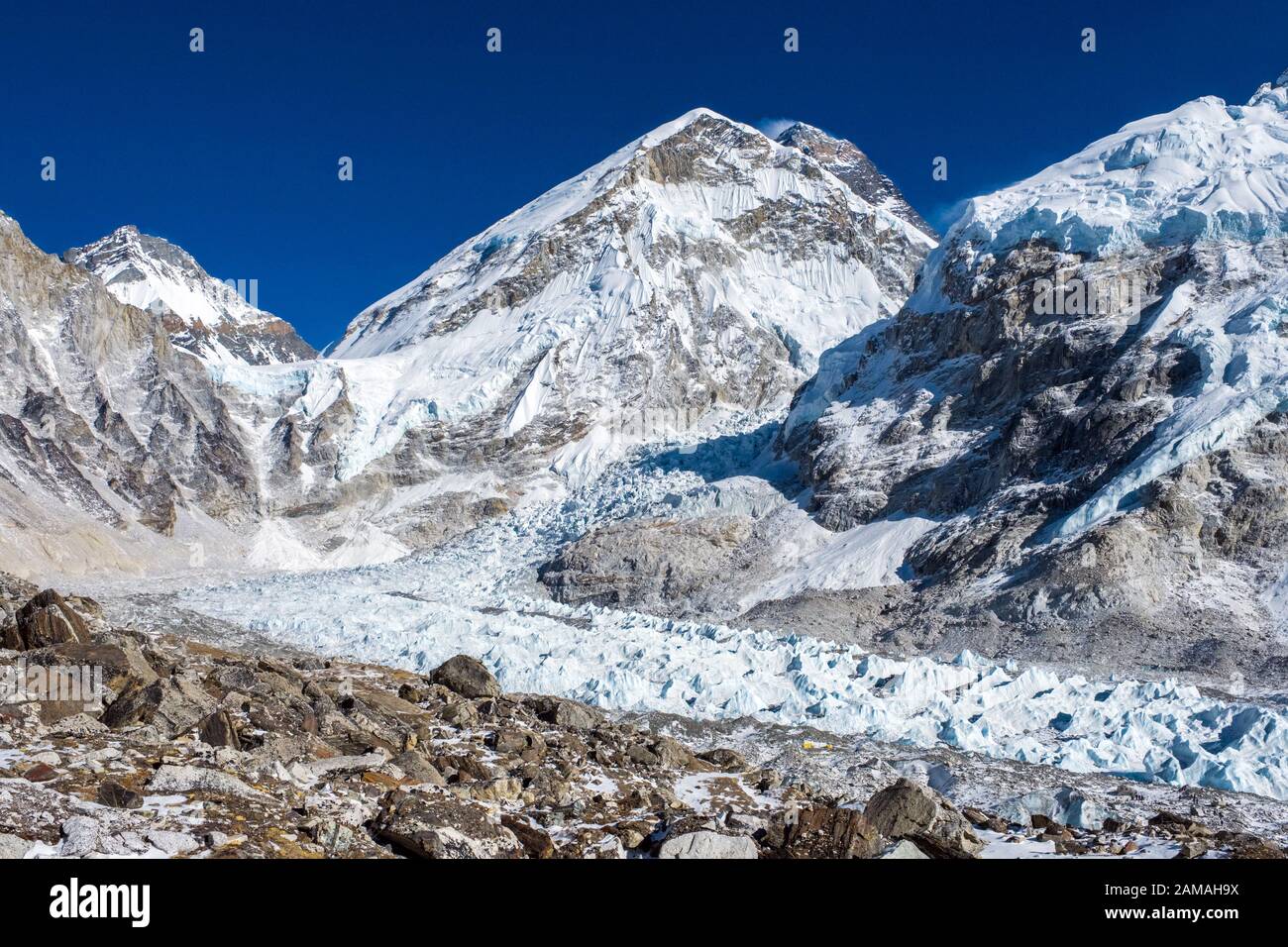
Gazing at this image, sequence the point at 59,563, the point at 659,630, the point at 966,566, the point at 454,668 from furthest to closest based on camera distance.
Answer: the point at 59,563, the point at 966,566, the point at 659,630, the point at 454,668

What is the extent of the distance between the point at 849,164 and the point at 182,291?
118 metres

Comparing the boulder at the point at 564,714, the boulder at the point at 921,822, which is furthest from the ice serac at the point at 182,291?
the boulder at the point at 921,822

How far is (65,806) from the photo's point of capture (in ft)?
26.9

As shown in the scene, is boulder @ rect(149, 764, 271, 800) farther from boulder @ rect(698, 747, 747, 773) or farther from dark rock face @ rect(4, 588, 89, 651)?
boulder @ rect(698, 747, 747, 773)

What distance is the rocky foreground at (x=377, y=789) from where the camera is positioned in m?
8.57

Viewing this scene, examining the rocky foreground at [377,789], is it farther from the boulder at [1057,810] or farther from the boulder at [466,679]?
the boulder at [466,679]

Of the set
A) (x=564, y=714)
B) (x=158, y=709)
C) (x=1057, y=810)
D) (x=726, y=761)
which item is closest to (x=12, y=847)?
(x=158, y=709)

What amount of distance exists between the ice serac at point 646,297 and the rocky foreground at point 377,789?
198ft

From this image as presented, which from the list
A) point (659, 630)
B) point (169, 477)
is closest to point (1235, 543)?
point (659, 630)

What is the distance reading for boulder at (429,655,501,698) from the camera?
17703 mm

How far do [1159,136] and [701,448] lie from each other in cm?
3220

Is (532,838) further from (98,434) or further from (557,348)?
(557,348)

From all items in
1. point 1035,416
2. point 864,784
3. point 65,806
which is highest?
point 1035,416
